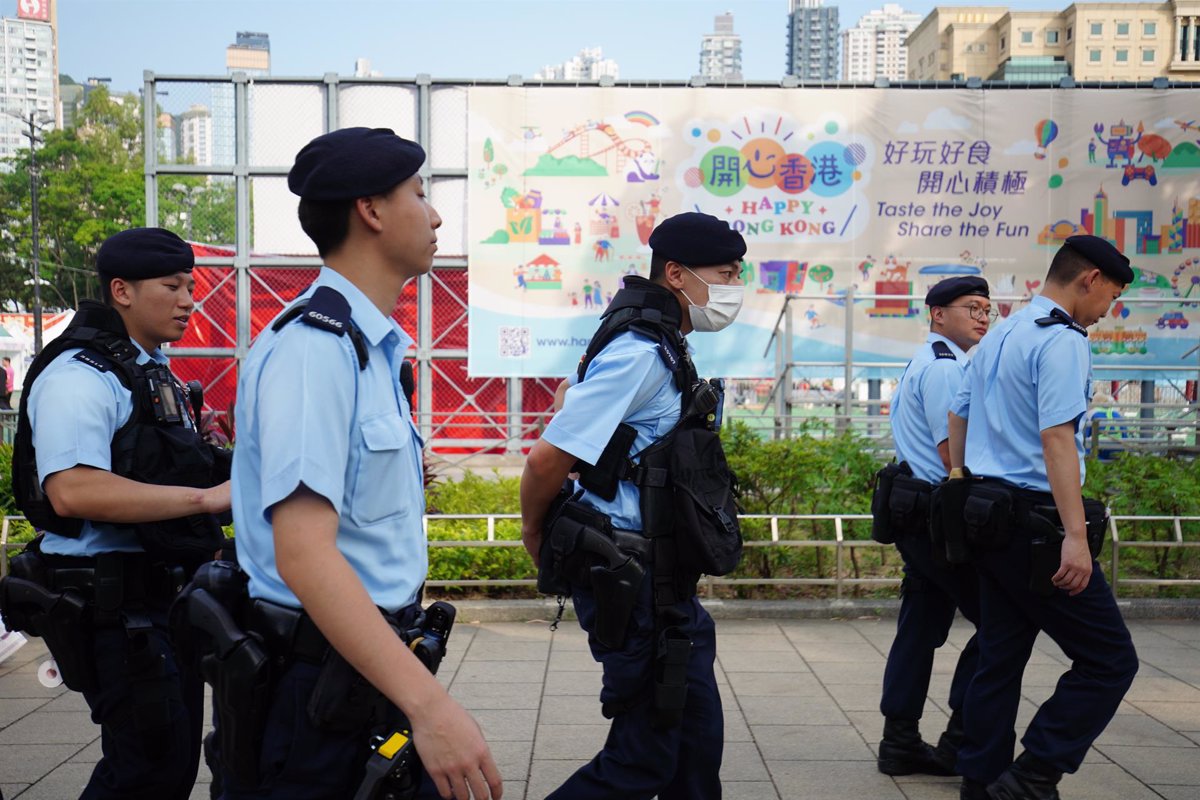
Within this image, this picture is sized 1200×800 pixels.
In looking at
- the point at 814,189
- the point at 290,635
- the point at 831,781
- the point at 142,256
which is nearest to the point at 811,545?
the point at 831,781

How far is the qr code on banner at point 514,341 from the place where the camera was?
16.0m

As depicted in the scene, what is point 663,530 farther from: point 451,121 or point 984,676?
point 451,121

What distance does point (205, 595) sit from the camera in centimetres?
218

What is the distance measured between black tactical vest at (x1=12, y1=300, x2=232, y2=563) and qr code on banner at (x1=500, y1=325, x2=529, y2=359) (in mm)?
12389

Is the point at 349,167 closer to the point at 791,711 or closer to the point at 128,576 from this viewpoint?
the point at 128,576

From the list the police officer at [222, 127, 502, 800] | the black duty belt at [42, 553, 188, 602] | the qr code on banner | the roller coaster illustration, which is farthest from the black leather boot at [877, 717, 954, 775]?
the roller coaster illustration

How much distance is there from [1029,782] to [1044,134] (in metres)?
13.6

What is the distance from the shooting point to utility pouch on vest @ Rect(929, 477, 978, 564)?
425 centimetres

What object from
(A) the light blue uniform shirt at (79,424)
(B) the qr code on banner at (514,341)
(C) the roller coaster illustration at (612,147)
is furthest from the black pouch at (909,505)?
(C) the roller coaster illustration at (612,147)

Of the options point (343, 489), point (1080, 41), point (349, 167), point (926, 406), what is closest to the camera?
point (343, 489)

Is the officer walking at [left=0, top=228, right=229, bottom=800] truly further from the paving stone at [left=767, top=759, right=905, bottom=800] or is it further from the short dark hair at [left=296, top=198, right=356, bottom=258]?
the paving stone at [left=767, top=759, right=905, bottom=800]

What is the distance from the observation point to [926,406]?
505 centimetres

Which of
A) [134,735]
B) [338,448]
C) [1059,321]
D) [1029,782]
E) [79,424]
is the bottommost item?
[1029,782]

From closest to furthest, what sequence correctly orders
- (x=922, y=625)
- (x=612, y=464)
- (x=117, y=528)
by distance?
(x=612, y=464)
(x=117, y=528)
(x=922, y=625)
